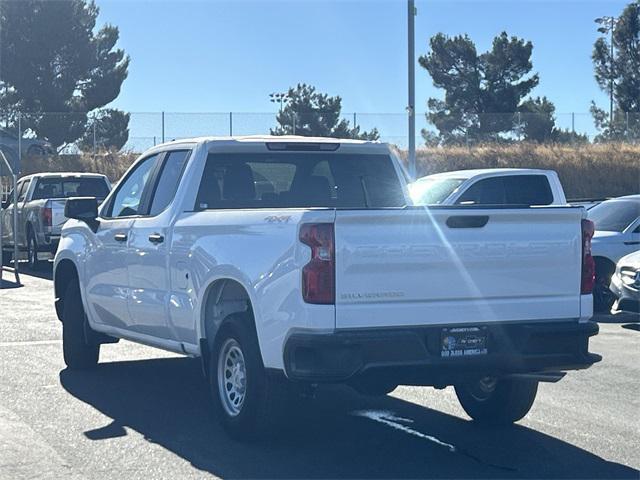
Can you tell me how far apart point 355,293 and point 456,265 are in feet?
2.29

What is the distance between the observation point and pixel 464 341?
6.88 meters

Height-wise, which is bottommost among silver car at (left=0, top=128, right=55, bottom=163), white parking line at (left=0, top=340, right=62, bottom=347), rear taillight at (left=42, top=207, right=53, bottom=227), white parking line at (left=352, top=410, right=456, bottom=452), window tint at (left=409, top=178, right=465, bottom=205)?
white parking line at (left=352, top=410, right=456, bottom=452)

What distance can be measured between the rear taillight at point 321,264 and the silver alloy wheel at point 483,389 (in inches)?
79.3

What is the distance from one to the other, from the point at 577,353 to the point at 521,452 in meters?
0.74

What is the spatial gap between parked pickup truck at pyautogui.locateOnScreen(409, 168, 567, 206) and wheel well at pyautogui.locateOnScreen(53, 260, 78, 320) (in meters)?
6.22

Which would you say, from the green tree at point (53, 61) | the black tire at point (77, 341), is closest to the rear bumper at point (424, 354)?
the black tire at point (77, 341)

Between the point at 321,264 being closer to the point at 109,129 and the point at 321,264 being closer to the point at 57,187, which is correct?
the point at 57,187

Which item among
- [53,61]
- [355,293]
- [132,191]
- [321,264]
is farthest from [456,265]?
[53,61]

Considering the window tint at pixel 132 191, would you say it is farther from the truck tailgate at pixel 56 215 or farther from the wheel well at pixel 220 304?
the truck tailgate at pixel 56 215

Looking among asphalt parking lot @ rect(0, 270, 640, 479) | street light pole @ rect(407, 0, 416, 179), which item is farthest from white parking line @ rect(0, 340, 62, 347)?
street light pole @ rect(407, 0, 416, 179)

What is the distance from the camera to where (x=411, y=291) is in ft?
22.0

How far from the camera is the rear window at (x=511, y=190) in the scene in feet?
51.2

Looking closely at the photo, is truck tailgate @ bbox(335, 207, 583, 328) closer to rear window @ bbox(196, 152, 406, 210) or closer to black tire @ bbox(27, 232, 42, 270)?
rear window @ bbox(196, 152, 406, 210)

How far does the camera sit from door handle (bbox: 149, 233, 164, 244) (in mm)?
8430
